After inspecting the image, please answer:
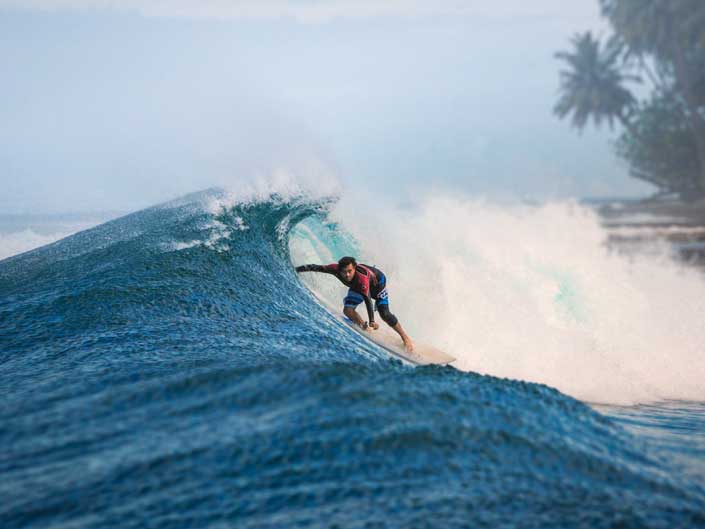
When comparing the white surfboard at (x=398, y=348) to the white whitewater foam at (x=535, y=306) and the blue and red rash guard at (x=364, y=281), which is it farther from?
the white whitewater foam at (x=535, y=306)

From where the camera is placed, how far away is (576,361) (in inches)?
463

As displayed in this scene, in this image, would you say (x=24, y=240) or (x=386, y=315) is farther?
(x=24, y=240)

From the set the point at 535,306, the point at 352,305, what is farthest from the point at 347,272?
the point at 535,306

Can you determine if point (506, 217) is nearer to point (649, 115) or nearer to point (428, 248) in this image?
point (428, 248)

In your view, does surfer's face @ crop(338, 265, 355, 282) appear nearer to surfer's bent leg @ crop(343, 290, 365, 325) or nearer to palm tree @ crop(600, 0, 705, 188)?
surfer's bent leg @ crop(343, 290, 365, 325)

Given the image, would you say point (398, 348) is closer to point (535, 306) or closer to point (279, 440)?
point (279, 440)

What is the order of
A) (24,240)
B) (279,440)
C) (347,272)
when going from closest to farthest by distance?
(279,440), (347,272), (24,240)

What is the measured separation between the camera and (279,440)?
4590mm

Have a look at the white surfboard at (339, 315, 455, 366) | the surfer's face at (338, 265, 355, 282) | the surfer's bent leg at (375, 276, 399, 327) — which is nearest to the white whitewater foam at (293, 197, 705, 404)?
the white surfboard at (339, 315, 455, 366)

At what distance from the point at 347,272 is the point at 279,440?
432 centimetres

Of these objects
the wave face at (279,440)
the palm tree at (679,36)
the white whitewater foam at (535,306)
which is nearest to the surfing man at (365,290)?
the wave face at (279,440)

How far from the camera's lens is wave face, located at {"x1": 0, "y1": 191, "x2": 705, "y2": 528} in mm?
4012

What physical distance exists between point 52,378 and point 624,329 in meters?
11.2

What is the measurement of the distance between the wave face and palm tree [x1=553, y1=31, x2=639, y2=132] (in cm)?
5625
